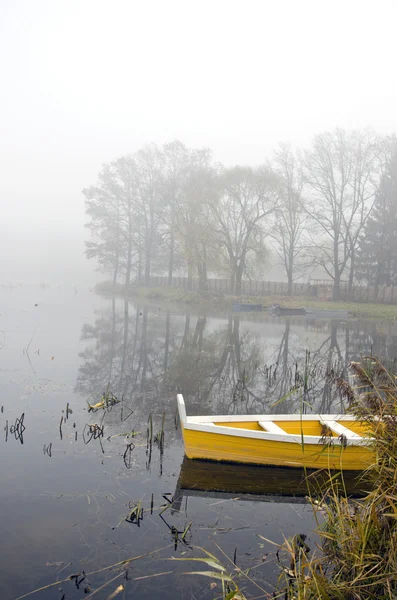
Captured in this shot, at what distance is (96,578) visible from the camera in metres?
4.69

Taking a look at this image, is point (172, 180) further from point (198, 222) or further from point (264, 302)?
point (264, 302)

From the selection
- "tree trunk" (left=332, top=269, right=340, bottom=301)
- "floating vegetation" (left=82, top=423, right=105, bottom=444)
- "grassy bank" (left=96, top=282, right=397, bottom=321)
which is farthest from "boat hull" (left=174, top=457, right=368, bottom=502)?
"tree trunk" (left=332, top=269, right=340, bottom=301)

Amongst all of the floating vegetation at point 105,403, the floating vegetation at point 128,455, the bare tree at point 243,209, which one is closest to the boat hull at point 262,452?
the floating vegetation at point 128,455

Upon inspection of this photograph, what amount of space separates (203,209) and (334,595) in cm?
3759

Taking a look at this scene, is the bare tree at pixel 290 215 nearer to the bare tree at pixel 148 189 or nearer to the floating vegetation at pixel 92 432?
the bare tree at pixel 148 189

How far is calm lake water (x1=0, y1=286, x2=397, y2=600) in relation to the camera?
4.87m

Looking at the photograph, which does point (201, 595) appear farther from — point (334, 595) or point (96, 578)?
point (334, 595)

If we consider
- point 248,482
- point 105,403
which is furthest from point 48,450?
point 248,482

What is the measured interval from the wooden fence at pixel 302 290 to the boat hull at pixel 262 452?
111 ft

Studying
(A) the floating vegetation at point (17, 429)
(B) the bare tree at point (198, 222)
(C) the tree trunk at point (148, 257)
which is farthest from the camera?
(C) the tree trunk at point (148, 257)

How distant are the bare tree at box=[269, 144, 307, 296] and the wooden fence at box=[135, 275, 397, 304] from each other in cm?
170

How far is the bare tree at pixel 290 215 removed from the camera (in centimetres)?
4191

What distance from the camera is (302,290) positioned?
45281 millimetres

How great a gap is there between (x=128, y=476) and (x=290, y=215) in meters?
38.3
